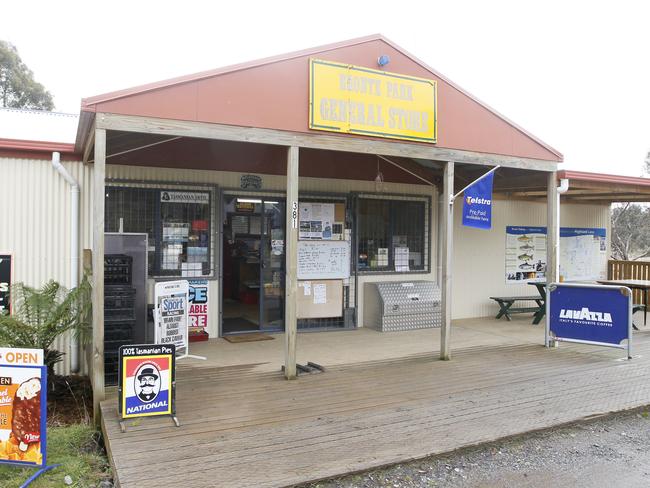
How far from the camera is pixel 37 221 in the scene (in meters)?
6.52

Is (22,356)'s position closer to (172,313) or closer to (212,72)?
(172,313)

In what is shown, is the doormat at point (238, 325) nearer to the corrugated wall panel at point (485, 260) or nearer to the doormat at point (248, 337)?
the doormat at point (248, 337)

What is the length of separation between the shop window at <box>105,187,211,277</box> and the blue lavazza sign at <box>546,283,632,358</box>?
201 inches

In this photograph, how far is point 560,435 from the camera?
4668 millimetres

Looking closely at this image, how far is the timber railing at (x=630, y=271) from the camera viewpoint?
12273mm

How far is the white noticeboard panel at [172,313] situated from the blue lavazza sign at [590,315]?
513 cm

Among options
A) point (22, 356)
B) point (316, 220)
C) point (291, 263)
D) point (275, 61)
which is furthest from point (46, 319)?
point (316, 220)

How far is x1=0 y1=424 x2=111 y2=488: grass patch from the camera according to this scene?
3717 mm

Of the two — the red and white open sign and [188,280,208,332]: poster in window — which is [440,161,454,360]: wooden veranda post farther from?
the red and white open sign

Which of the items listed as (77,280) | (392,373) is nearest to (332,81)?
(392,373)

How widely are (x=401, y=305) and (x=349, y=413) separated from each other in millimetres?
4366

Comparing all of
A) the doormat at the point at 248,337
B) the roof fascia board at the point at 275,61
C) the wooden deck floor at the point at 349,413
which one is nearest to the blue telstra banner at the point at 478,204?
the roof fascia board at the point at 275,61

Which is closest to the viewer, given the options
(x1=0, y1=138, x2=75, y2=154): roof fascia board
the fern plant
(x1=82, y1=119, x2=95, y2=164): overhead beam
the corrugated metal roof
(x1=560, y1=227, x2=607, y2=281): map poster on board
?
(x1=82, y1=119, x2=95, y2=164): overhead beam

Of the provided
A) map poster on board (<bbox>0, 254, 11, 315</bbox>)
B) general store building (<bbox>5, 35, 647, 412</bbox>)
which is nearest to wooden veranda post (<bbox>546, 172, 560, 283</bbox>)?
general store building (<bbox>5, 35, 647, 412</bbox>)
